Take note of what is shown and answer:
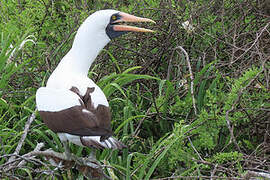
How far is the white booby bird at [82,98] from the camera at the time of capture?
2756mm

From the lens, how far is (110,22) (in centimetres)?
319

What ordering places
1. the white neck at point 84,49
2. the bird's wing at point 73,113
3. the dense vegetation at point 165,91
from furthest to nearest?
the dense vegetation at point 165,91
the white neck at point 84,49
the bird's wing at point 73,113

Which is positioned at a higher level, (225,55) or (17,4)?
(17,4)

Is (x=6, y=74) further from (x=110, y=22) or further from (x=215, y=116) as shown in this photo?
(x=215, y=116)

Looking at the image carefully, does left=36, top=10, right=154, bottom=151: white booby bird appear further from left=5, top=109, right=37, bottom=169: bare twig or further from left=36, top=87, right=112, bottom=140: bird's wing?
left=5, top=109, right=37, bottom=169: bare twig

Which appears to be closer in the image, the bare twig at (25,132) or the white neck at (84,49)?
the white neck at (84,49)

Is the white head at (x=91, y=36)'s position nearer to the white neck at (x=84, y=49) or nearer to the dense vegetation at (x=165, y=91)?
the white neck at (x=84, y=49)

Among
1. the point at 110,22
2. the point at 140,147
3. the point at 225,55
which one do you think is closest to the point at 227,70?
the point at 225,55

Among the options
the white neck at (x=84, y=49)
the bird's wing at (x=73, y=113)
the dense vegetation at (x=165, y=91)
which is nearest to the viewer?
the bird's wing at (x=73, y=113)

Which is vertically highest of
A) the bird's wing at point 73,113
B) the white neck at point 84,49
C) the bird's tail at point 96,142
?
the white neck at point 84,49

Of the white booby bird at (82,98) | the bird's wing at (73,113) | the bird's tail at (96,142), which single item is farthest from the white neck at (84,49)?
the bird's tail at (96,142)

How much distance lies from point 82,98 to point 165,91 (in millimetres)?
1306

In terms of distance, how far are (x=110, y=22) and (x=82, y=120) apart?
79 cm

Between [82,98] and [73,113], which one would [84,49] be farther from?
[73,113]
